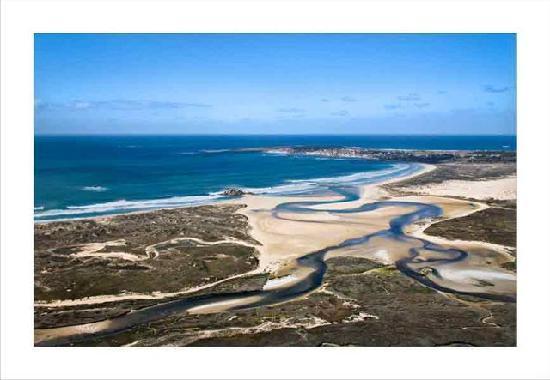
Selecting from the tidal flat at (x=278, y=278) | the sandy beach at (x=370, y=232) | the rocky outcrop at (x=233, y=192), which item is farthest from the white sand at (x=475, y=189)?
the rocky outcrop at (x=233, y=192)

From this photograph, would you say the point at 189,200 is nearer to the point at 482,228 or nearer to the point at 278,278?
the point at 278,278

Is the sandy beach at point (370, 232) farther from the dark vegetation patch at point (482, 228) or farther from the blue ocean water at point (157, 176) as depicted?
the blue ocean water at point (157, 176)

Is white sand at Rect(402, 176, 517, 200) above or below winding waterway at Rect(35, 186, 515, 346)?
above

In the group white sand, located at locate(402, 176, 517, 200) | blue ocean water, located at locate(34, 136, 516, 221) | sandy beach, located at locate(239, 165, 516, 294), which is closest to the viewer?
sandy beach, located at locate(239, 165, 516, 294)

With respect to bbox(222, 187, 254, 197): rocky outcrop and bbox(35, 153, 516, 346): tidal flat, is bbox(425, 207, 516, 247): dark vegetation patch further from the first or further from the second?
bbox(222, 187, 254, 197): rocky outcrop

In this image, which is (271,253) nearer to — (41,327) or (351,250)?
(351,250)

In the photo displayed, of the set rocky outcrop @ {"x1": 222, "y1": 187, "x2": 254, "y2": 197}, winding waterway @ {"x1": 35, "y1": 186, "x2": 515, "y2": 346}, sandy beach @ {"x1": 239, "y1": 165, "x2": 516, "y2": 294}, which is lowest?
winding waterway @ {"x1": 35, "y1": 186, "x2": 515, "y2": 346}

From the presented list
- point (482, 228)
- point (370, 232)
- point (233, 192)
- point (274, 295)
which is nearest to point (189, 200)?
point (233, 192)

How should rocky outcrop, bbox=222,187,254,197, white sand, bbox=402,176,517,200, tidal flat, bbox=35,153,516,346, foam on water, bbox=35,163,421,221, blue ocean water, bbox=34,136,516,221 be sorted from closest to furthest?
tidal flat, bbox=35,153,516,346 < foam on water, bbox=35,163,421,221 < blue ocean water, bbox=34,136,516,221 < white sand, bbox=402,176,517,200 < rocky outcrop, bbox=222,187,254,197

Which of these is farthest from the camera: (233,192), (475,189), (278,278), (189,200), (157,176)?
(157,176)

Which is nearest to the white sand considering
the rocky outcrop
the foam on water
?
the foam on water

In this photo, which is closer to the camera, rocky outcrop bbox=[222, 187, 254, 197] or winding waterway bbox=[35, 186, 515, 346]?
winding waterway bbox=[35, 186, 515, 346]
